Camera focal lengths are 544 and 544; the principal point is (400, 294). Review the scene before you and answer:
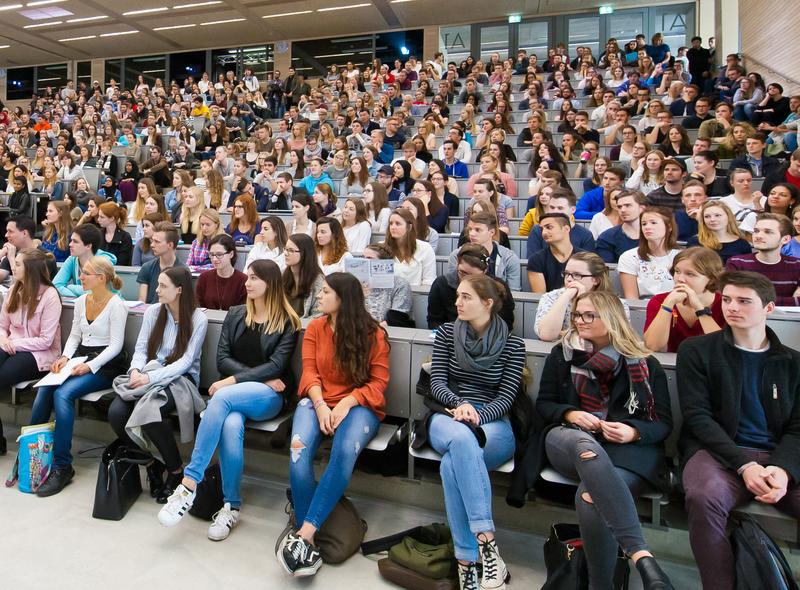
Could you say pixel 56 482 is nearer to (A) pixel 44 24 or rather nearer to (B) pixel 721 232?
(B) pixel 721 232

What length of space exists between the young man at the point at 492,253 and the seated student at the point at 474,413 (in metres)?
0.79

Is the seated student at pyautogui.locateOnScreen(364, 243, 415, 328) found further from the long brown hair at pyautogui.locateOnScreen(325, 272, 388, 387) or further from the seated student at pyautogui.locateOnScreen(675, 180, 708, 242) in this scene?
the seated student at pyautogui.locateOnScreen(675, 180, 708, 242)

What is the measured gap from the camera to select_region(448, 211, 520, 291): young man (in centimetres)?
314

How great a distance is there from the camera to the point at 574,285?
234 centimetres

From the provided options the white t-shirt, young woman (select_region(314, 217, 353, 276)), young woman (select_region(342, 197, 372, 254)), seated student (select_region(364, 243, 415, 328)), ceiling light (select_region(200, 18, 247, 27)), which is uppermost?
ceiling light (select_region(200, 18, 247, 27))

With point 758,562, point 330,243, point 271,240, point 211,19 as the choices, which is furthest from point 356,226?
point 211,19

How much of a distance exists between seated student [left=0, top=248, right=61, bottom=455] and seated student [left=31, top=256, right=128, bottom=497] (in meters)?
0.10

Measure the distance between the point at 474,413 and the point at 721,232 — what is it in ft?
6.84

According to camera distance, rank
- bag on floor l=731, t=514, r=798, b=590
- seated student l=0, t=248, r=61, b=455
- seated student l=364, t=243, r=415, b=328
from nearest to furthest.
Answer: bag on floor l=731, t=514, r=798, b=590 < seated student l=0, t=248, r=61, b=455 < seated student l=364, t=243, r=415, b=328

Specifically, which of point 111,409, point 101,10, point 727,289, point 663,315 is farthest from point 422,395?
point 101,10

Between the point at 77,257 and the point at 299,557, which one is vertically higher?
the point at 77,257

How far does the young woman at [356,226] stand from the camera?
14.9ft

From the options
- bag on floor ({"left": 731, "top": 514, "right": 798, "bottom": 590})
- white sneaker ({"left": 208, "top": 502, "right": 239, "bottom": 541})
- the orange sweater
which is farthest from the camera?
the orange sweater

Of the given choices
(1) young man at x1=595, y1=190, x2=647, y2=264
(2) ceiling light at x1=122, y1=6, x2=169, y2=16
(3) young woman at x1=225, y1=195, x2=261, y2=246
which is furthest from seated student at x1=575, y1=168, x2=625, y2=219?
(2) ceiling light at x1=122, y1=6, x2=169, y2=16
